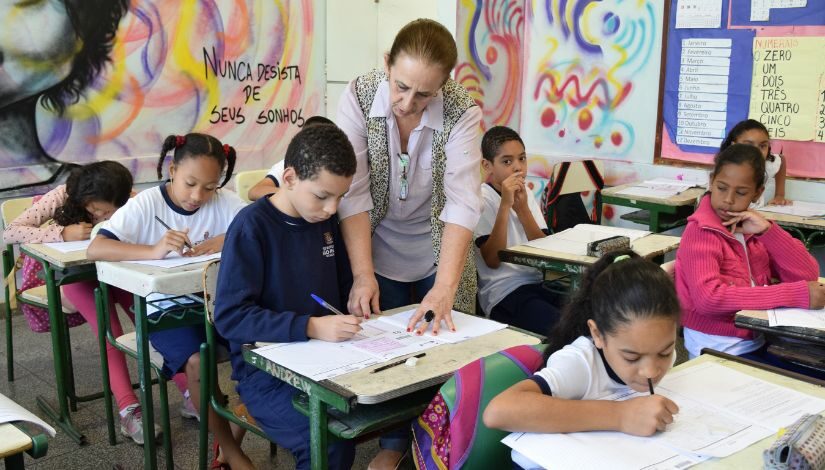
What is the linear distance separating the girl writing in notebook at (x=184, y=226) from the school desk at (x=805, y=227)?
8.52 ft

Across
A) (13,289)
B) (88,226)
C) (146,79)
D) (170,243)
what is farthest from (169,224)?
(146,79)

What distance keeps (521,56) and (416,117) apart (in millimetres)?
3698

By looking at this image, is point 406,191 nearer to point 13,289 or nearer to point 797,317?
point 797,317

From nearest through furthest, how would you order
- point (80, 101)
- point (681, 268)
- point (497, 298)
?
point (681, 268) < point (497, 298) < point (80, 101)

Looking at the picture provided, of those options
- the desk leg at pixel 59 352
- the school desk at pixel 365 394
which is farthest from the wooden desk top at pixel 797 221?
the desk leg at pixel 59 352

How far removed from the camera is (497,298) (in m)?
3.05

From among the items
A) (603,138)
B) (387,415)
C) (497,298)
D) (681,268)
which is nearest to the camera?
(387,415)

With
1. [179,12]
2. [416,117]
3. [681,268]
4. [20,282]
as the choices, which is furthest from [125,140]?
[681,268]

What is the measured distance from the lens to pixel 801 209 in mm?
3967

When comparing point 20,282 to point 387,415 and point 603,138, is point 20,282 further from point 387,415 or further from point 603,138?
point 603,138

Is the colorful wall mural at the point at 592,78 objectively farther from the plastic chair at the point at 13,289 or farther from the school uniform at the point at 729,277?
the plastic chair at the point at 13,289

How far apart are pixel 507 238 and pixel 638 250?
1.72 feet

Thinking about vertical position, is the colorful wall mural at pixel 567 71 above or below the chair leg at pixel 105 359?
above

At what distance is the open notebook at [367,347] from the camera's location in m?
1.60
